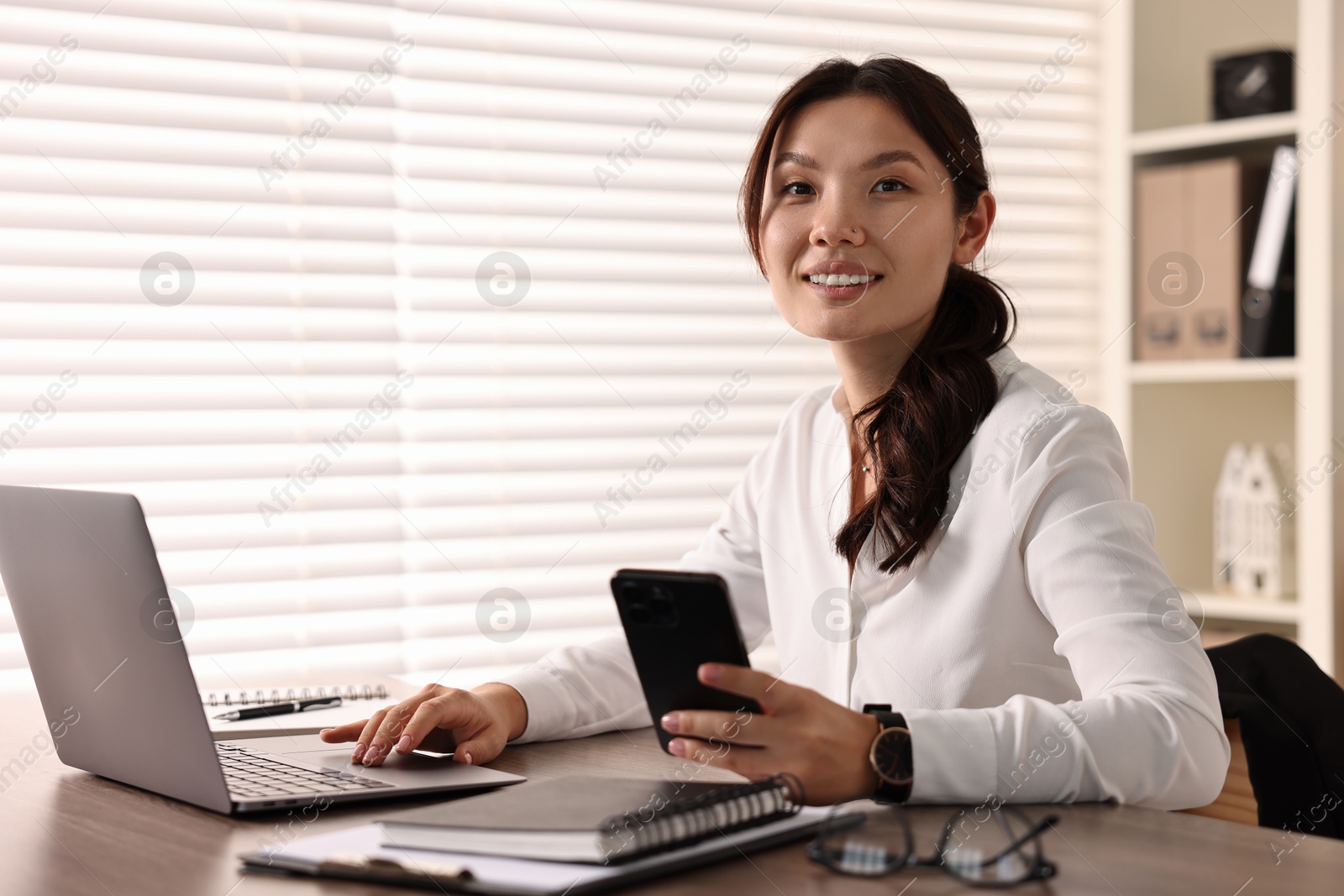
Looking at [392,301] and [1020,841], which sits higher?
[392,301]

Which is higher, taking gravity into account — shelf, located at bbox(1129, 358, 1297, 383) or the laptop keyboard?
shelf, located at bbox(1129, 358, 1297, 383)

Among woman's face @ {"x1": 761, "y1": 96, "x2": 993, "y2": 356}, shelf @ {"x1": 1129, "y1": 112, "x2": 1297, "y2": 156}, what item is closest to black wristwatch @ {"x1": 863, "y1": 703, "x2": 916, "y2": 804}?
woman's face @ {"x1": 761, "y1": 96, "x2": 993, "y2": 356}

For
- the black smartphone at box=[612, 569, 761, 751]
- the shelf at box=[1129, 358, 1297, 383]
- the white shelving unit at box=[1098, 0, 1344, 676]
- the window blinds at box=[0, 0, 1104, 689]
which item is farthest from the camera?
the shelf at box=[1129, 358, 1297, 383]

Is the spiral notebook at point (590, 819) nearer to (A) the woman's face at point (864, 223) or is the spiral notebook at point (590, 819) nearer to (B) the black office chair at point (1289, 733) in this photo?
(B) the black office chair at point (1289, 733)

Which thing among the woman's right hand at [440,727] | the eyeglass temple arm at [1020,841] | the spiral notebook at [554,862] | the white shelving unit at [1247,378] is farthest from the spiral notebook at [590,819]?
the white shelving unit at [1247,378]

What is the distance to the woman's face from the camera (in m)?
1.46

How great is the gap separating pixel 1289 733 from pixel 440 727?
84cm

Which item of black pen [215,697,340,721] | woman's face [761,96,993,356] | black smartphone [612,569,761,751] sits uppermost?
woman's face [761,96,993,356]

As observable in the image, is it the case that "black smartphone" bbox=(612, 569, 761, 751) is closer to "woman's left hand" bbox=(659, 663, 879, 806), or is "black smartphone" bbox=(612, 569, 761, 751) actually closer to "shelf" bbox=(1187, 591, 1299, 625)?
"woman's left hand" bbox=(659, 663, 879, 806)

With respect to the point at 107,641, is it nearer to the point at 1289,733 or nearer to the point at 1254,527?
the point at 1289,733

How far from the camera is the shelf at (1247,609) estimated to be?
2.58m

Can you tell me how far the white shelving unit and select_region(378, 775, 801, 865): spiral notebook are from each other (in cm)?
201

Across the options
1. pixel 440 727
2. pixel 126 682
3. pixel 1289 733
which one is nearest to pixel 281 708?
pixel 440 727

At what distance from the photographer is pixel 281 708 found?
4.67ft
